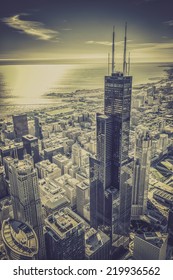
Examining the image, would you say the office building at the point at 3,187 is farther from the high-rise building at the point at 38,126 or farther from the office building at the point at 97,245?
the high-rise building at the point at 38,126

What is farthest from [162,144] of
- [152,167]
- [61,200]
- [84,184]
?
[61,200]

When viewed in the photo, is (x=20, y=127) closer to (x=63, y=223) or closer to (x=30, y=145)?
(x=30, y=145)

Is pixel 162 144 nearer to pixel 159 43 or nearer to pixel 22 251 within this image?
pixel 159 43

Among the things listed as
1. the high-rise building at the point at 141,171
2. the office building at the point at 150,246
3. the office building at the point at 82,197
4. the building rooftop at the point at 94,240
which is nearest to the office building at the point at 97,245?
the building rooftop at the point at 94,240

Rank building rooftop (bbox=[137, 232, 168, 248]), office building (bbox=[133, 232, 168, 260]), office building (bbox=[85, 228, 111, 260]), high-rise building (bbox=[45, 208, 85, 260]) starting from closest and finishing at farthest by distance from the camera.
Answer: office building (bbox=[133, 232, 168, 260]), high-rise building (bbox=[45, 208, 85, 260]), building rooftop (bbox=[137, 232, 168, 248]), office building (bbox=[85, 228, 111, 260])

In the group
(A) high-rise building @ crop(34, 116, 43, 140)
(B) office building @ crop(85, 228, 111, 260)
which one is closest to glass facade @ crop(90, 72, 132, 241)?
(B) office building @ crop(85, 228, 111, 260)

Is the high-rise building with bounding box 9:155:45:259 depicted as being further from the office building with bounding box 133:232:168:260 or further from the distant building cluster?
the office building with bounding box 133:232:168:260
